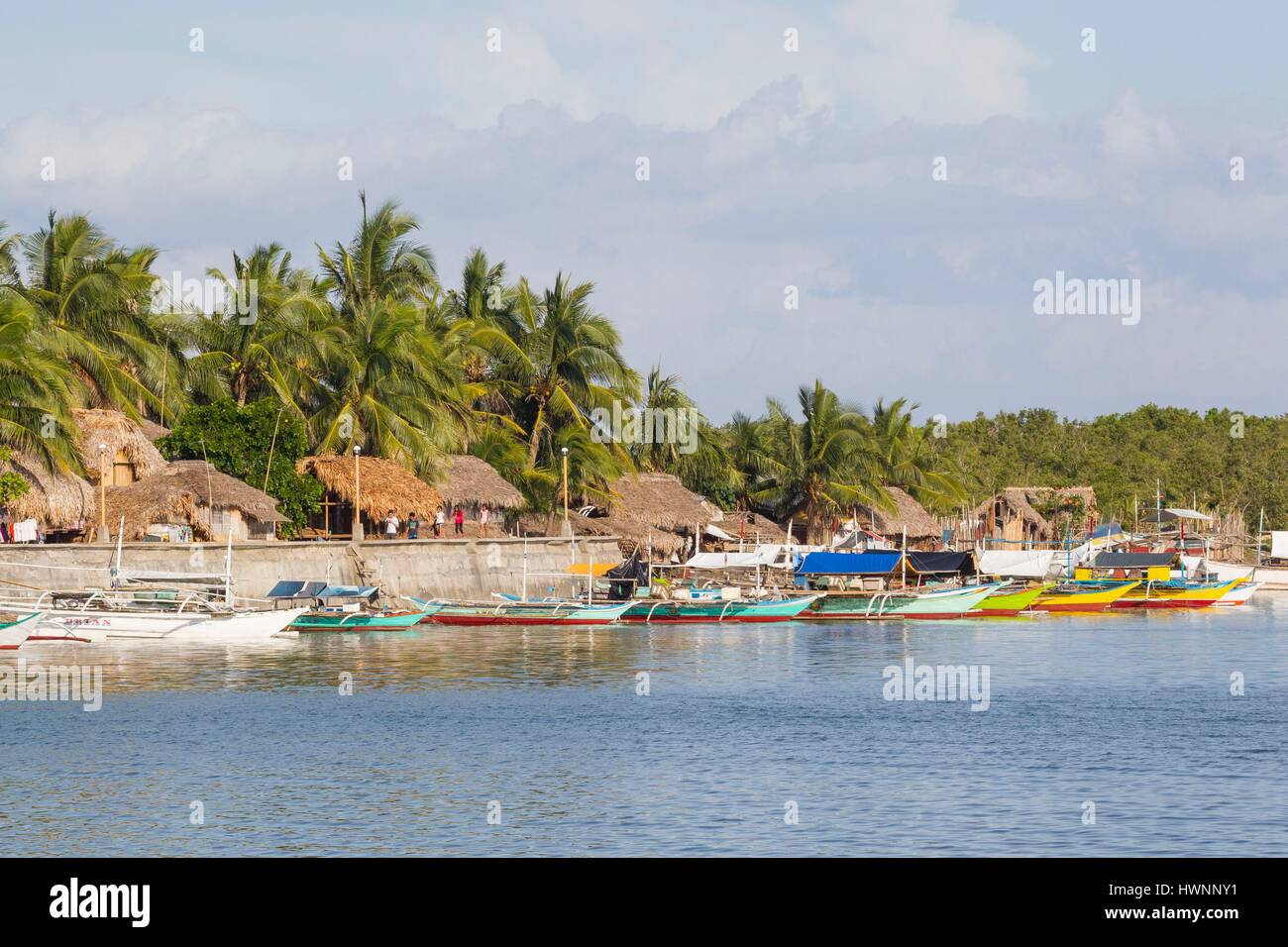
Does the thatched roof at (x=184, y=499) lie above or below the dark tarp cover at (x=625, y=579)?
above

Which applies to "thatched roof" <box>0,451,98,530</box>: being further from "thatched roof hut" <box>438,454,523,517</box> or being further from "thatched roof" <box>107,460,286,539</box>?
"thatched roof hut" <box>438,454,523,517</box>

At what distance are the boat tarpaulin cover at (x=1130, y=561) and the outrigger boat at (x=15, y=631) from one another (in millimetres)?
48267

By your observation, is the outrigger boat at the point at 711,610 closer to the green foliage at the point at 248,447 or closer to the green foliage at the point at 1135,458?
the green foliage at the point at 248,447

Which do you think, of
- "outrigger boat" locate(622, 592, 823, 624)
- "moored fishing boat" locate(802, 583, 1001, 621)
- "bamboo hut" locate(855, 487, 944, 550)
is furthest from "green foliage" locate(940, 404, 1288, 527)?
"outrigger boat" locate(622, 592, 823, 624)

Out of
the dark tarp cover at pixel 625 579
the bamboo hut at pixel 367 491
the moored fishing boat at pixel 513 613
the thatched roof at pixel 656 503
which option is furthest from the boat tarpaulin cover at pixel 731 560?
the bamboo hut at pixel 367 491

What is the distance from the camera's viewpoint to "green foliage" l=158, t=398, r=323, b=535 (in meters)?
51.1

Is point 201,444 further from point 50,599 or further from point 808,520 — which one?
point 808,520

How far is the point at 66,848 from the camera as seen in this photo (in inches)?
751

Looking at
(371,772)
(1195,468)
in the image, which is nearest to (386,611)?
(371,772)

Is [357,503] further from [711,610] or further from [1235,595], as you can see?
[1235,595]

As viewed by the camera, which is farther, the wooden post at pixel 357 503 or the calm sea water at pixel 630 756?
the wooden post at pixel 357 503

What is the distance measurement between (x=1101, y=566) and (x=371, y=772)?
174ft

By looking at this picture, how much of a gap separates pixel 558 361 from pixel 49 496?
23740mm

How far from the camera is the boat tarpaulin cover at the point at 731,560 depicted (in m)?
62.4
